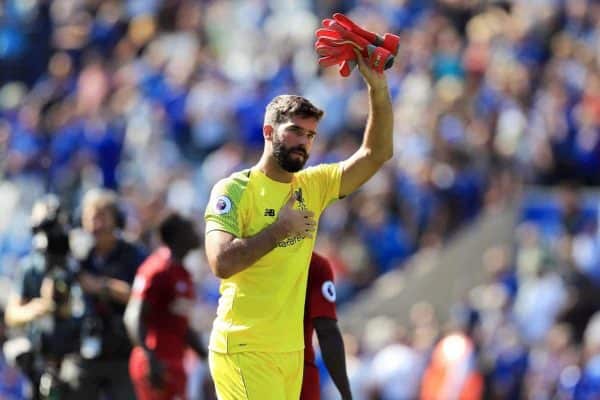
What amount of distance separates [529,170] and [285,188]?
9.63 metres

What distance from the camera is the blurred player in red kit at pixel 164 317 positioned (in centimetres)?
1020

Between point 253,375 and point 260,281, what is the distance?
0.46 meters

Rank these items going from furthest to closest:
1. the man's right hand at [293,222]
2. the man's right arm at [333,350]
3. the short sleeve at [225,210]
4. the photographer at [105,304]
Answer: the photographer at [105,304] → the man's right arm at [333,350] → the short sleeve at [225,210] → the man's right hand at [293,222]

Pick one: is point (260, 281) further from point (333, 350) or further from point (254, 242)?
point (333, 350)

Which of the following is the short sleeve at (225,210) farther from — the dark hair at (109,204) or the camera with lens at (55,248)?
the dark hair at (109,204)

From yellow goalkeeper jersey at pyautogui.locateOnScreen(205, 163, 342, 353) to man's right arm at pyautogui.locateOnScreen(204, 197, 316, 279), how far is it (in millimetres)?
195

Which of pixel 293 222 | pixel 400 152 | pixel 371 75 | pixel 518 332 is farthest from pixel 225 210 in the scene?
pixel 400 152

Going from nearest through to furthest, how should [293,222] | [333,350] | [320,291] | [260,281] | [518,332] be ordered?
[293,222]
[260,281]
[333,350]
[320,291]
[518,332]

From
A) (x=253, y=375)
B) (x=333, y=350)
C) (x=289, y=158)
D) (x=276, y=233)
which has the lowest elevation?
(x=253, y=375)

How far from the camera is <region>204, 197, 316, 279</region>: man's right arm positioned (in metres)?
7.39

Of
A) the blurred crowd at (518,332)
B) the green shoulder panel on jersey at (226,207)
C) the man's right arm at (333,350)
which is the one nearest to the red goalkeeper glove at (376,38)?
the green shoulder panel on jersey at (226,207)

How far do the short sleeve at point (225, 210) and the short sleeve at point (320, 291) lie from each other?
879mm

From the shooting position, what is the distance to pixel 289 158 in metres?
7.71

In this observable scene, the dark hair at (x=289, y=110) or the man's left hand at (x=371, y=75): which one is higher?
the man's left hand at (x=371, y=75)
